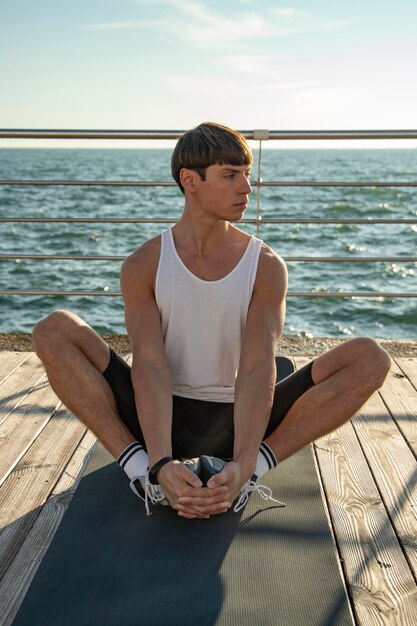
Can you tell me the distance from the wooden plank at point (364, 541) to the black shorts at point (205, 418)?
0.28 meters

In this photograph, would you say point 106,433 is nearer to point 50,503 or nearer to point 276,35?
point 50,503

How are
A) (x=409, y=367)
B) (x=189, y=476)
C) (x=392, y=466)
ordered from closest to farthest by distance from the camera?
(x=189, y=476) < (x=392, y=466) < (x=409, y=367)

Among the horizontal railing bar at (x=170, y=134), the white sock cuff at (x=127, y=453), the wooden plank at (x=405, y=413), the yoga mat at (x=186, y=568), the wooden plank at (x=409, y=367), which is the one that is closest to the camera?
the yoga mat at (x=186, y=568)

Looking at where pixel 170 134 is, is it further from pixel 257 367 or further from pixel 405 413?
pixel 257 367

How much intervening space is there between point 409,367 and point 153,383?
5.73 ft

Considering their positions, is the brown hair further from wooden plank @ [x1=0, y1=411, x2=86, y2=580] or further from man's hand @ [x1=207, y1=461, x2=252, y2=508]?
wooden plank @ [x1=0, y1=411, x2=86, y2=580]

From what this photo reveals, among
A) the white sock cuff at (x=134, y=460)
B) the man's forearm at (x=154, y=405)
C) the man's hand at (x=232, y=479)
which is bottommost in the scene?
the white sock cuff at (x=134, y=460)

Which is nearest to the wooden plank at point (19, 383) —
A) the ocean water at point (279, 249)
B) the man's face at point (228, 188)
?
the man's face at point (228, 188)

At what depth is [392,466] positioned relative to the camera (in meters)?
2.55

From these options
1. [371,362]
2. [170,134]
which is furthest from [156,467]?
[170,134]

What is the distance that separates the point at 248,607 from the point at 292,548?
0.88 feet

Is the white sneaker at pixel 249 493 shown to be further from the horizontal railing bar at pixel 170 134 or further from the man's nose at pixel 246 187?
the horizontal railing bar at pixel 170 134

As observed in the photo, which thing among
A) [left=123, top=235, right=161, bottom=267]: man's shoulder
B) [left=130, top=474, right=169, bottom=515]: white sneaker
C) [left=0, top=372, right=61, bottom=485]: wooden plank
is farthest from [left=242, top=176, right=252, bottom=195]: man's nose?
[left=0, top=372, right=61, bottom=485]: wooden plank

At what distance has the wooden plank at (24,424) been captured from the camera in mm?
2594
